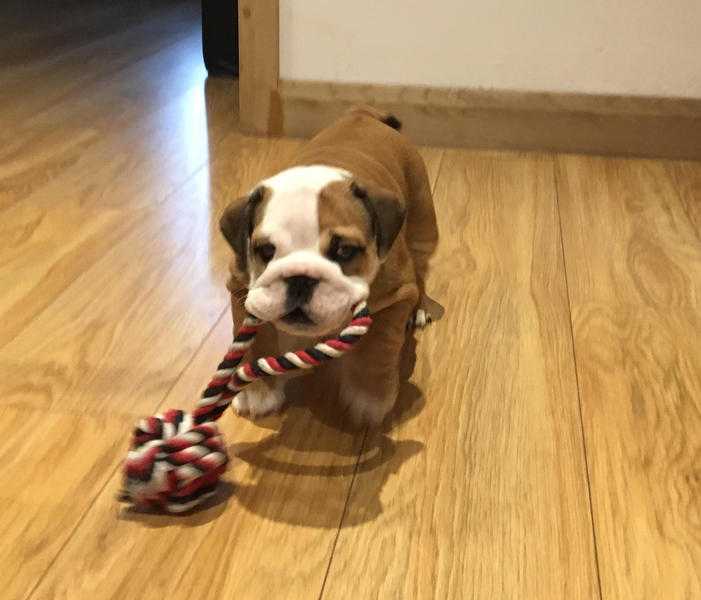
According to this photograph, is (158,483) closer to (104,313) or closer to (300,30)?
(104,313)

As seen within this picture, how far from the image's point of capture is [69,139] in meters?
2.04

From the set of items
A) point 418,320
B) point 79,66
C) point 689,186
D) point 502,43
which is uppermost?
point 502,43

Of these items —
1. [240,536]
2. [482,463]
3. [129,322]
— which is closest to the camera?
[240,536]

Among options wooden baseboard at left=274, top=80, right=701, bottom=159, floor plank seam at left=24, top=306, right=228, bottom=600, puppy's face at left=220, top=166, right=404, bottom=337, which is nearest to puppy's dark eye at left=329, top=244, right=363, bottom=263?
puppy's face at left=220, top=166, right=404, bottom=337

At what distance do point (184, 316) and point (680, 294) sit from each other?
806 mm

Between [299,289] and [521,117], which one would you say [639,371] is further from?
[521,117]

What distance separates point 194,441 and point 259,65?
1435 millimetres

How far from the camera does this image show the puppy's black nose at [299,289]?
0.87 m

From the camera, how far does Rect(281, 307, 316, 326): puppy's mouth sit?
2.90 feet

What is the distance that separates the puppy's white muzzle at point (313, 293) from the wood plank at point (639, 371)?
0.36 m

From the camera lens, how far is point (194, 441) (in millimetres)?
865

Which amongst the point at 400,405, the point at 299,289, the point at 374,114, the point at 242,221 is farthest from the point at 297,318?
the point at 374,114

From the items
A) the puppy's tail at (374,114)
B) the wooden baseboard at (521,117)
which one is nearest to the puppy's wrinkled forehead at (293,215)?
the puppy's tail at (374,114)

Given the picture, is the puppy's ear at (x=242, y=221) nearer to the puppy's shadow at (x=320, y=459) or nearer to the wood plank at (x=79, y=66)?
the puppy's shadow at (x=320, y=459)
